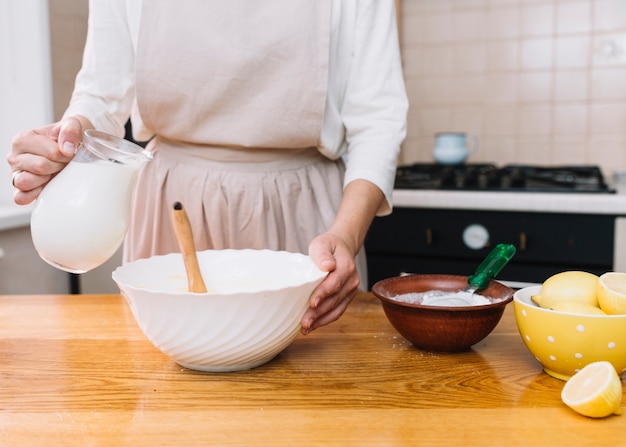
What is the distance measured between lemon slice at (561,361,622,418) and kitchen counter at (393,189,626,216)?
1.22 m

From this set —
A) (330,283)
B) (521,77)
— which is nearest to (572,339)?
(330,283)

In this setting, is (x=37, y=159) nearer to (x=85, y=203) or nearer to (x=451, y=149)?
(x=85, y=203)

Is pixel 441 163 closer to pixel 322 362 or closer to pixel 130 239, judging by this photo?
pixel 130 239

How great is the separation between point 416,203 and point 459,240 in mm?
165

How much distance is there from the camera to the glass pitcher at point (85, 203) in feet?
2.57

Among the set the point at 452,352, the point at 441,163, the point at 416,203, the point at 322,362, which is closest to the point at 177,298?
the point at 322,362

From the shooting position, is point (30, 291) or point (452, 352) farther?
point (30, 291)

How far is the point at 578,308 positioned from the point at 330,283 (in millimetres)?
290

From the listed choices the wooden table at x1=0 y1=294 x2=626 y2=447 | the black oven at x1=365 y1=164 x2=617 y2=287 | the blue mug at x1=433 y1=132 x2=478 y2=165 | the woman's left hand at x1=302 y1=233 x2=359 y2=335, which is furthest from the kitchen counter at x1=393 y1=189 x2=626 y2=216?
the woman's left hand at x1=302 y1=233 x2=359 y2=335

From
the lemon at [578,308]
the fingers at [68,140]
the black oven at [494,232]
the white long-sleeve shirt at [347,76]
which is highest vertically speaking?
the white long-sleeve shirt at [347,76]

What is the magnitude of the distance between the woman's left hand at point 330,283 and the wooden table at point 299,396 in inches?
1.8

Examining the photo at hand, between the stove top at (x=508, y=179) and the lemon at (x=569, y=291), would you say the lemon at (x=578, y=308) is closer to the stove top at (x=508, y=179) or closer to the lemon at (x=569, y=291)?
the lemon at (x=569, y=291)

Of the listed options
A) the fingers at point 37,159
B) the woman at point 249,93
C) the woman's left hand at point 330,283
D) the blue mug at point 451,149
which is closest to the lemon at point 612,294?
the woman's left hand at point 330,283

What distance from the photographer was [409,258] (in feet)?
6.74
